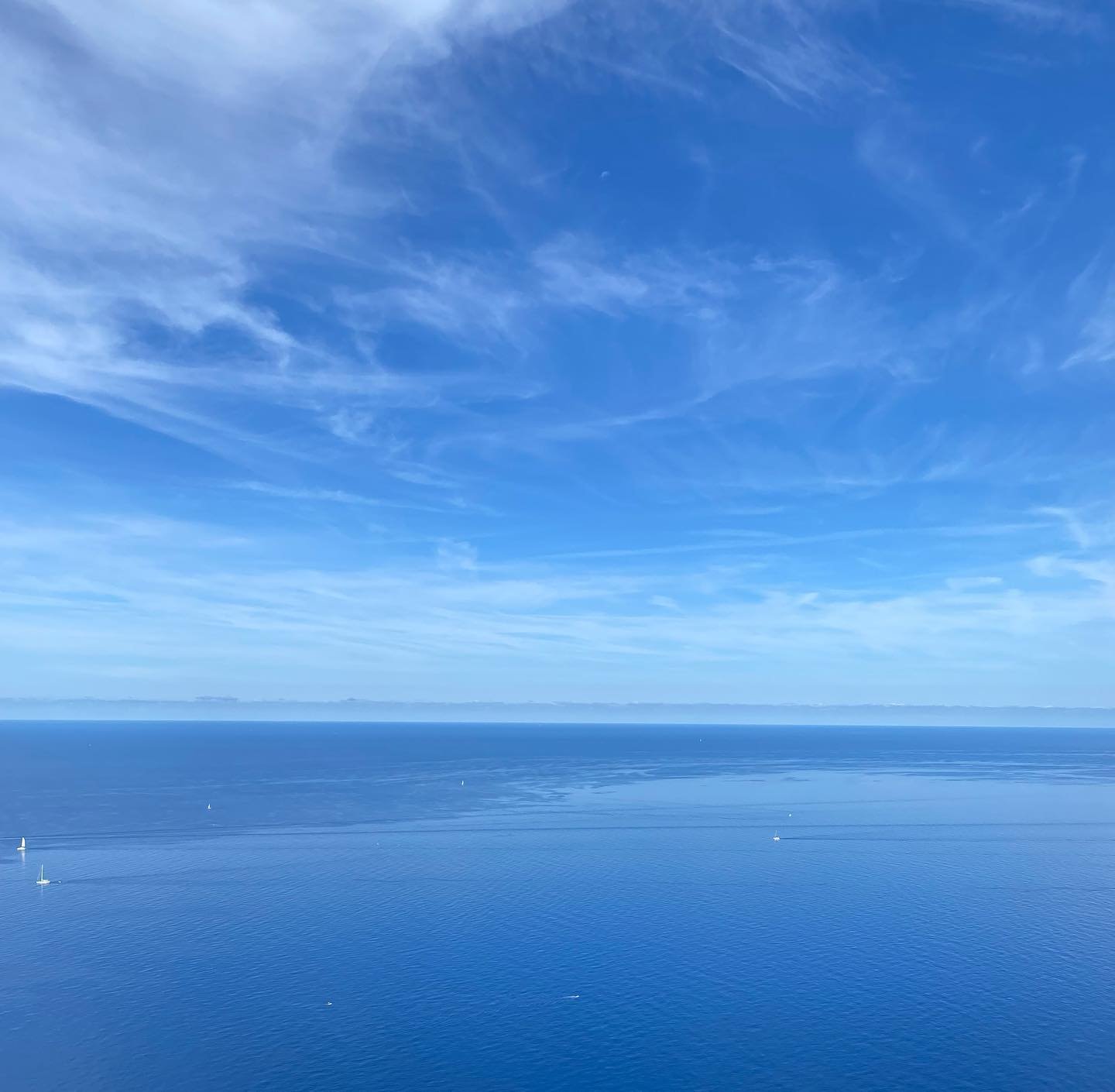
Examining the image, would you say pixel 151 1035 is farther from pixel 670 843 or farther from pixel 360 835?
pixel 670 843

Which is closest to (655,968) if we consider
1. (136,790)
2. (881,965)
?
(881,965)

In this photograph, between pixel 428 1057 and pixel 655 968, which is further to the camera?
pixel 655 968

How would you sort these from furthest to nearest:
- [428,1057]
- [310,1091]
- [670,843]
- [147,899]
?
1. [670,843]
2. [147,899]
3. [428,1057]
4. [310,1091]

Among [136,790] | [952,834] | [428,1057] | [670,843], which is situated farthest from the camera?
[136,790]

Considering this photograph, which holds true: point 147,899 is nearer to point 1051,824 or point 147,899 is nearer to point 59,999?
point 59,999

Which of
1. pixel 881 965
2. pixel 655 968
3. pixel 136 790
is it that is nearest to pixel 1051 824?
pixel 881 965

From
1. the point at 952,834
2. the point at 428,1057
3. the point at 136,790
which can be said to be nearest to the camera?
the point at 428,1057
